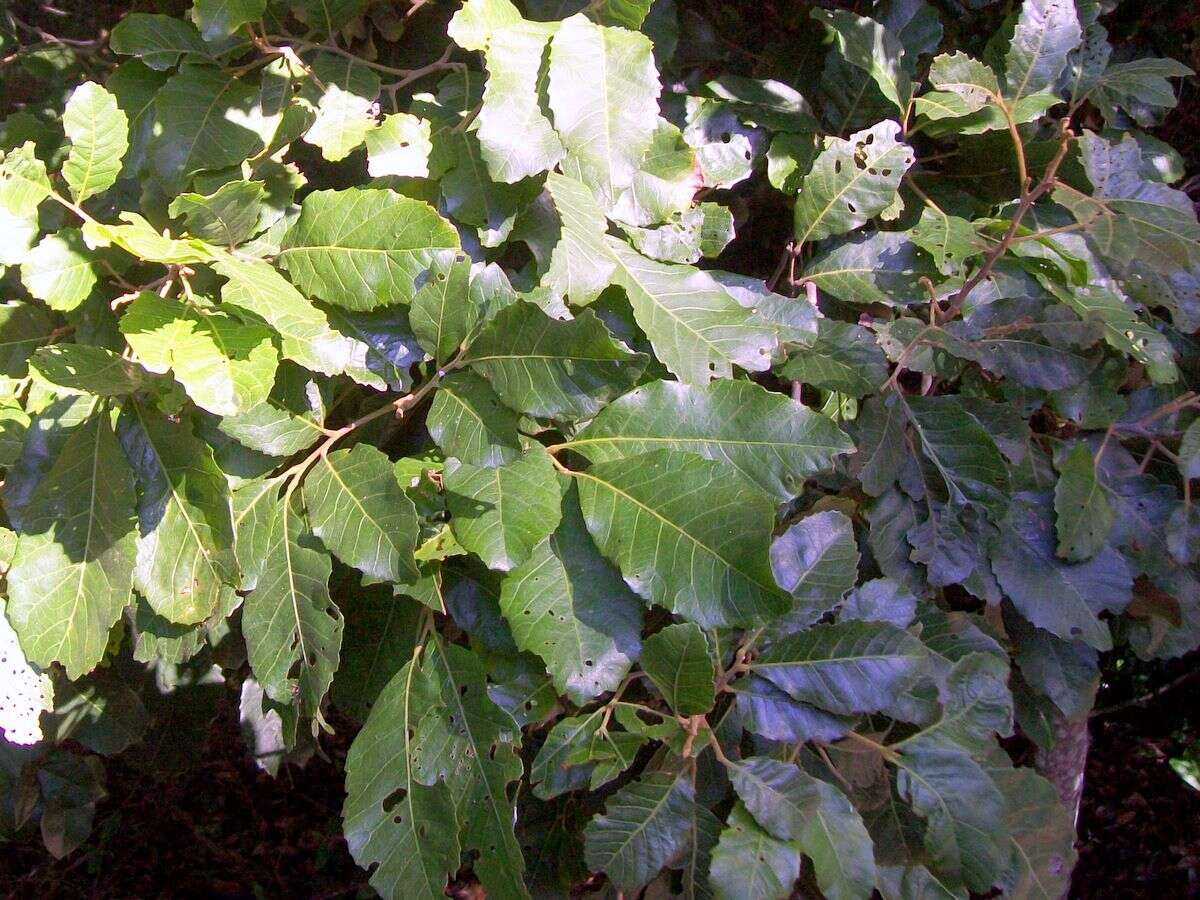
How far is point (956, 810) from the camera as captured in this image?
1.10m

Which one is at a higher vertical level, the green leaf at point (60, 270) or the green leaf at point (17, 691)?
the green leaf at point (60, 270)

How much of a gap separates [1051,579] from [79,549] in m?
1.24

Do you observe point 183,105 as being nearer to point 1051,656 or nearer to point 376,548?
point 376,548

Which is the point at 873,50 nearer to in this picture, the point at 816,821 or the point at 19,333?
the point at 816,821

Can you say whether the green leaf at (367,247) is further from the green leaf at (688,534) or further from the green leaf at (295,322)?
the green leaf at (688,534)

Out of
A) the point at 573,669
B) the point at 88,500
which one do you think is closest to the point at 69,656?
the point at 88,500

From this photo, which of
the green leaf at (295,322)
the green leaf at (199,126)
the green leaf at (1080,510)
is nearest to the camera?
the green leaf at (295,322)

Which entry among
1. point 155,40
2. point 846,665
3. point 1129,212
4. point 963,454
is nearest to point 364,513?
point 846,665

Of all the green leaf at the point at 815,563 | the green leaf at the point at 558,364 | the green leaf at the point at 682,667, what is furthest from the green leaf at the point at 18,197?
the green leaf at the point at 815,563

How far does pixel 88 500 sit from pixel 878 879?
1016 millimetres

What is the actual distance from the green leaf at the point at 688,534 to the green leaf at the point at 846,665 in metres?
0.20

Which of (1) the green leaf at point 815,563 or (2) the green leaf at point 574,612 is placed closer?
(2) the green leaf at point 574,612

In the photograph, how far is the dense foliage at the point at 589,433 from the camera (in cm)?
100

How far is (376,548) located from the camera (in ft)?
3.21
